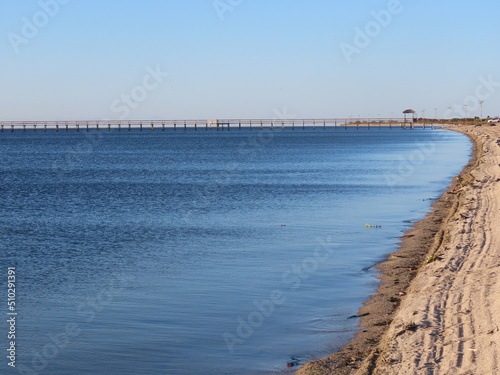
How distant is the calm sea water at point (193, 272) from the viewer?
1111 centimetres

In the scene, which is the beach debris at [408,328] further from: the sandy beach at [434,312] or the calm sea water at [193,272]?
the calm sea water at [193,272]

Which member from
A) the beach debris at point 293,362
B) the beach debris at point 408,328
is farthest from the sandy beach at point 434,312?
the beach debris at point 293,362

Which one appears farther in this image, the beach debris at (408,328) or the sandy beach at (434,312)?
the beach debris at (408,328)

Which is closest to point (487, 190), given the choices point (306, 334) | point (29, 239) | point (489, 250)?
Result: point (489, 250)

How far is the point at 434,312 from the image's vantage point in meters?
11.5

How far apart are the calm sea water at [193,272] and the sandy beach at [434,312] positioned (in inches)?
20.6

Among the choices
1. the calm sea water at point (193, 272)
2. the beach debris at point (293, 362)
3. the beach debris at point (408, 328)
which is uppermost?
the beach debris at point (408, 328)

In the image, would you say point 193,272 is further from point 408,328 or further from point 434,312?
point 408,328

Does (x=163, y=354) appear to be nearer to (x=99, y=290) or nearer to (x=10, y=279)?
(x=99, y=290)

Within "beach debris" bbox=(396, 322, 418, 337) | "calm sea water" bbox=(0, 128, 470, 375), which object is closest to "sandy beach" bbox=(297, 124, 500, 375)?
"beach debris" bbox=(396, 322, 418, 337)

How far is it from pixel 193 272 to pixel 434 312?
667 cm

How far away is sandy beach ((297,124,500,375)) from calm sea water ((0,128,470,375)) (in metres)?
0.52

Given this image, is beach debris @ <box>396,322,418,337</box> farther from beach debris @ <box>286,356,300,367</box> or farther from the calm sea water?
beach debris @ <box>286,356,300,367</box>

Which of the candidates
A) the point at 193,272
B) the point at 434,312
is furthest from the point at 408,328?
the point at 193,272
